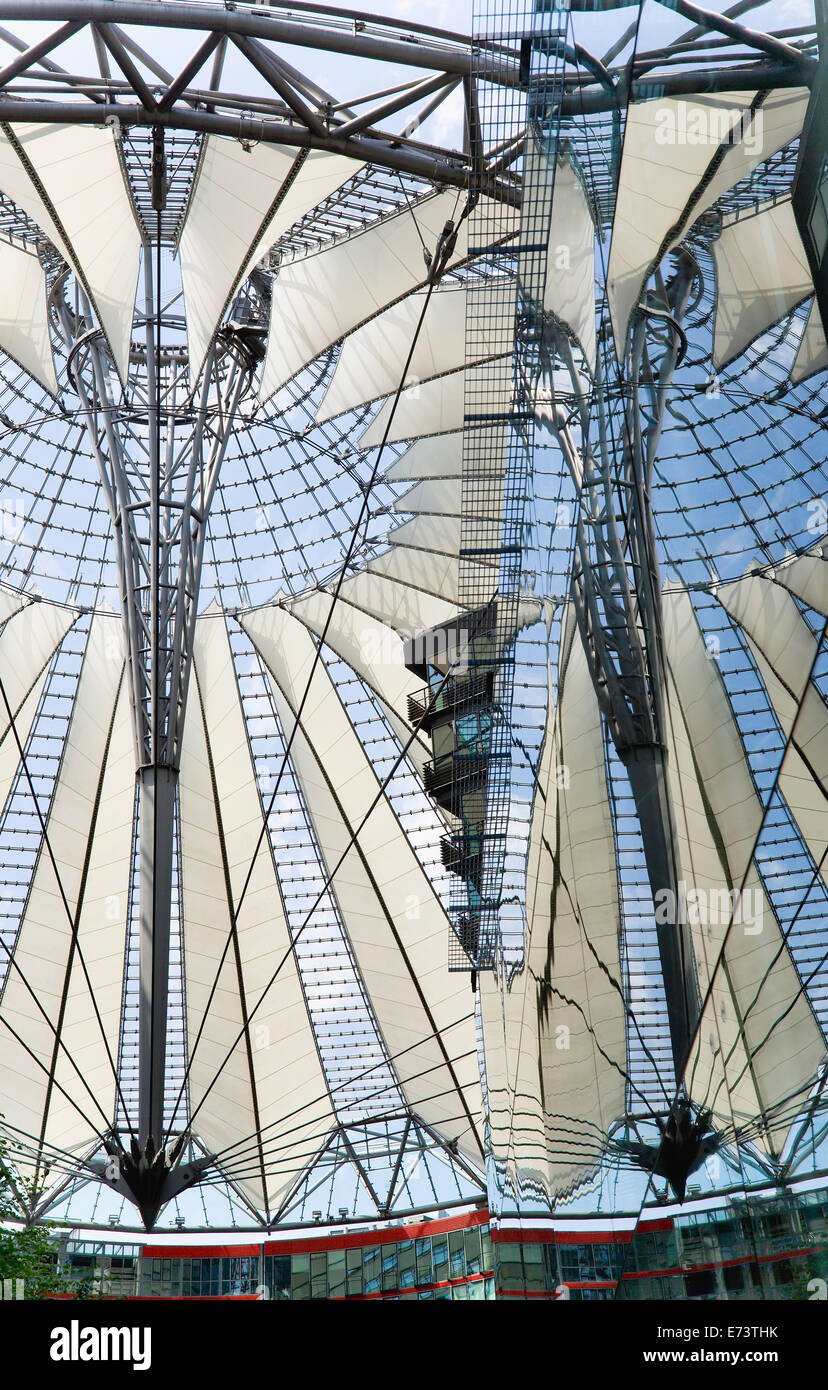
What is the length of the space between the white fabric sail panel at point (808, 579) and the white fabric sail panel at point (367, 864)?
2470 cm

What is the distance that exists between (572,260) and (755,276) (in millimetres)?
3607

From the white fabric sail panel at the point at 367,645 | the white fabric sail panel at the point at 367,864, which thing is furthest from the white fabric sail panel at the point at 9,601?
the white fabric sail panel at the point at 367,645

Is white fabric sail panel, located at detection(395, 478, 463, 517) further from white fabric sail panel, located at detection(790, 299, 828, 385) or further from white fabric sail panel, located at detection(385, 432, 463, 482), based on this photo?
white fabric sail panel, located at detection(790, 299, 828, 385)

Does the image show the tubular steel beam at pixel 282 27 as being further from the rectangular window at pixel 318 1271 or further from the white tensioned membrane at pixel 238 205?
the rectangular window at pixel 318 1271

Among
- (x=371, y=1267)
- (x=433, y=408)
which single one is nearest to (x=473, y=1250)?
(x=371, y=1267)

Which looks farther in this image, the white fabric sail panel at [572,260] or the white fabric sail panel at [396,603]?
the white fabric sail panel at [396,603]

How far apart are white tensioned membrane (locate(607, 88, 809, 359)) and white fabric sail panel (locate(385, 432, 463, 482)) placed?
69.7ft

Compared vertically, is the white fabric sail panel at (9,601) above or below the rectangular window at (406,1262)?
above

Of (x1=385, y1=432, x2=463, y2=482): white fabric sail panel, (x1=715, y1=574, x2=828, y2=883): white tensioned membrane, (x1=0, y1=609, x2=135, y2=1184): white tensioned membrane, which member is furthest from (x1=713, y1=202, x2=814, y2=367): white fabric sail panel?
(x1=0, y1=609, x2=135, y2=1184): white tensioned membrane

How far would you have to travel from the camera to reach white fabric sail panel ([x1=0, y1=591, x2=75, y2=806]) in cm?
2917

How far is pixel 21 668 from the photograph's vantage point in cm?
2928

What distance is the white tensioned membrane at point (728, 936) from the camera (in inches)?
223
